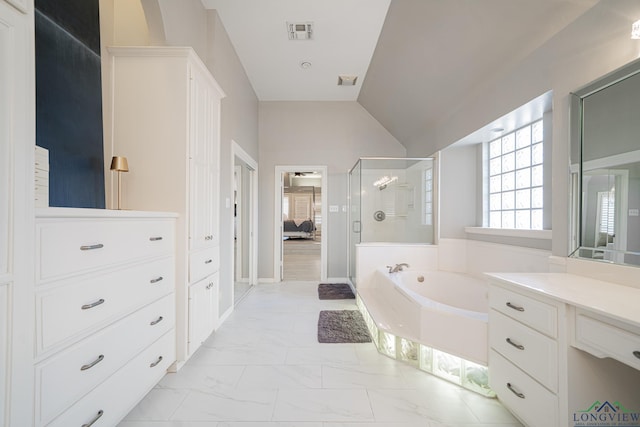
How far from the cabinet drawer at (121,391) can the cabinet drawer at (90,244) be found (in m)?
0.53

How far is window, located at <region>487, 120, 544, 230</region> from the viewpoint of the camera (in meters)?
2.25

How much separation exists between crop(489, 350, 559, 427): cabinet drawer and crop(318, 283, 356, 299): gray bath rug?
7.13ft

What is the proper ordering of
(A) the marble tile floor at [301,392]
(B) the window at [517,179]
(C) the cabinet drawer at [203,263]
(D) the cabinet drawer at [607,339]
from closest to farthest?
(D) the cabinet drawer at [607,339] < (A) the marble tile floor at [301,392] < (C) the cabinet drawer at [203,263] < (B) the window at [517,179]

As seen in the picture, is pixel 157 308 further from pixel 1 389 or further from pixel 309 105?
pixel 309 105

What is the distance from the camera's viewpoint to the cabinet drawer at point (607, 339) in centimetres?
90

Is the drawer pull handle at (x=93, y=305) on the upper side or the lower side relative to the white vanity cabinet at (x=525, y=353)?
upper

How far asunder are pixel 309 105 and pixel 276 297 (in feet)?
10.2

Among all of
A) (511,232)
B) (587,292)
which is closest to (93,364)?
(587,292)

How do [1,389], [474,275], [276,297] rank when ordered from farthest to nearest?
1. [276,297]
2. [474,275]
3. [1,389]

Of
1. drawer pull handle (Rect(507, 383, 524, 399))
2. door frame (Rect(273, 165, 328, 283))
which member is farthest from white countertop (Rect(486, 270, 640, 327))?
door frame (Rect(273, 165, 328, 283))

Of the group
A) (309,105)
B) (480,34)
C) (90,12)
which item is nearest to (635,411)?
(480,34)

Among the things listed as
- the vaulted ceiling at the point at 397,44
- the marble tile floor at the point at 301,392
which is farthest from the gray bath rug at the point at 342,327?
the vaulted ceiling at the point at 397,44

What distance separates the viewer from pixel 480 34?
6.32ft

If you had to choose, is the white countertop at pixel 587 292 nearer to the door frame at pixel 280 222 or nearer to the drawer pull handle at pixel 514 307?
the drawer pull handle at pixel 514 307
